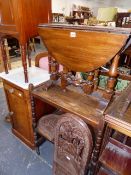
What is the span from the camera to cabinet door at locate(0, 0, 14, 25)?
3.99 feet

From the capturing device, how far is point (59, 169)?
4.12ft

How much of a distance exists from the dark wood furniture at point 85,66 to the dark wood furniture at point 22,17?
17 centimetres

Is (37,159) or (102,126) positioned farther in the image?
Answer: (37,159)

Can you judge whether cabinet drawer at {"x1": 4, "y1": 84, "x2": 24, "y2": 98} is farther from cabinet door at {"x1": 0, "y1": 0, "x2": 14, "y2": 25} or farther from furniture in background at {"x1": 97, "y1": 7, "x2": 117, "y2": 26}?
furniture in background at {"x1": 97, "y1": 7, "x2": 117, "y2": 26}

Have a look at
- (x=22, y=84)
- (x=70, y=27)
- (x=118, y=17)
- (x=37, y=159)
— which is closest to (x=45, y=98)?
(x=22, y=84)

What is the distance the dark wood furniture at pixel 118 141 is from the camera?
802 millimetres

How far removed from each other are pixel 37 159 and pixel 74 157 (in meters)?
0.70

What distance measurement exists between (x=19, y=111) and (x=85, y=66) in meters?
0.92

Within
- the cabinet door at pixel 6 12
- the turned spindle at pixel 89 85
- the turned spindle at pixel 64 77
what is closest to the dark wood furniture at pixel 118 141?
the turned spindle at pixel 89 85

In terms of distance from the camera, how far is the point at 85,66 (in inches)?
42.6

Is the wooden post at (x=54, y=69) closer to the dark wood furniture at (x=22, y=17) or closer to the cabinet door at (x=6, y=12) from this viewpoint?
the dark wood furniture at (x=22, y=17)

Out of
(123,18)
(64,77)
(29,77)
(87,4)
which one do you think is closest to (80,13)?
(87,4)

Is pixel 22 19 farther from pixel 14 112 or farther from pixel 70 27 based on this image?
pixel 14 112

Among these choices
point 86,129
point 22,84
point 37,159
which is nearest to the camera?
point 86,129
